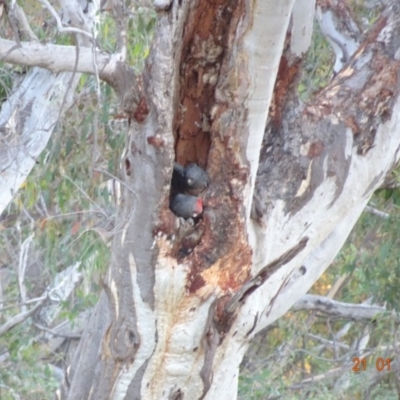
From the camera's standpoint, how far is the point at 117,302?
2.61 m

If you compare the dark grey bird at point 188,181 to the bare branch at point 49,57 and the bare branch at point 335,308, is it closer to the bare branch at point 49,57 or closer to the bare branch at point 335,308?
the bare branch at point 49,57

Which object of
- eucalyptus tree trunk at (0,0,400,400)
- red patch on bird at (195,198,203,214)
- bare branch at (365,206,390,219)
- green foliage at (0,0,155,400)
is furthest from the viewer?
bare branch at (365,206,390,219)

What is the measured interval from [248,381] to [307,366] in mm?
2430
